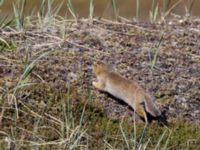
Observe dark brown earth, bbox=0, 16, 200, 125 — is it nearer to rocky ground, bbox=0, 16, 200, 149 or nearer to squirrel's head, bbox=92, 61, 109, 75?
rocky ground, bbox=0, 16, 200, 149

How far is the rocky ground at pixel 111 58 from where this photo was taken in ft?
20.0

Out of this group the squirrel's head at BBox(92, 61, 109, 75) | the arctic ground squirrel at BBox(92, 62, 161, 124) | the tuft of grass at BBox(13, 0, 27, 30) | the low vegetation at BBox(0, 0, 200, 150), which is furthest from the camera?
the tuft of grass at BBox(13, 0, 27, 30)

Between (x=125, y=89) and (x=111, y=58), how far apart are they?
553 mm

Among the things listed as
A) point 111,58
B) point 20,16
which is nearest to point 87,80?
point 111,58

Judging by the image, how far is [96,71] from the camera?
20.1 ft

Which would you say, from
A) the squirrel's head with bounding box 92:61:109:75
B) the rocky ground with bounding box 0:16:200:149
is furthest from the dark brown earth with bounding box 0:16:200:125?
the squirrel's head with bounding box 92:61:109:75

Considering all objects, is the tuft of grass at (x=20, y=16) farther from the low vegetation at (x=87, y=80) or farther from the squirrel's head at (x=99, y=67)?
the squirrel's head at (x=99, y=67)

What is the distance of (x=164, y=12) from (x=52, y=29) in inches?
40.4

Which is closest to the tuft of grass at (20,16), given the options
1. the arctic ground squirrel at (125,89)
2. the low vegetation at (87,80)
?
the low vegetation at (87,80)

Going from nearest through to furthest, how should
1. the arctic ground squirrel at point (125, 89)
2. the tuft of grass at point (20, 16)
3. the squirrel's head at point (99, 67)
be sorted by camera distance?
the arctic ground squirrel at point (125, 89)
the squirrel's head at point (99, 67)
the tuft of grass at point (20, 16)

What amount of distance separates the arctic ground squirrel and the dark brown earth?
7cm

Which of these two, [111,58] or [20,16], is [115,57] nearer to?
[111,58]

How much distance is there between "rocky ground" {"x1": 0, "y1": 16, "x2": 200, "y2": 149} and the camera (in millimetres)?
6090

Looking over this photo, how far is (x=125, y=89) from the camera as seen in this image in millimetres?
5988
